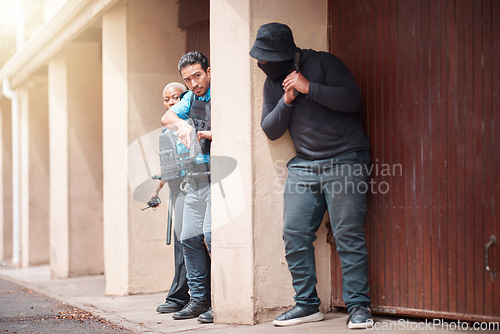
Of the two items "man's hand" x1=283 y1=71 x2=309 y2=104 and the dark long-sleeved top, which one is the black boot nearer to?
the dark long-sleeved top

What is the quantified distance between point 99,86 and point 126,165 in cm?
275

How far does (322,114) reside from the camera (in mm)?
4328

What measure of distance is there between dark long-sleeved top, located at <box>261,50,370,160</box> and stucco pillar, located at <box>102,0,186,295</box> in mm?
2826

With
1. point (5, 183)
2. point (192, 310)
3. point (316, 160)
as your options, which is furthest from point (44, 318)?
point (5, 183)

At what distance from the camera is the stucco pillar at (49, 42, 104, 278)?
9039 mm

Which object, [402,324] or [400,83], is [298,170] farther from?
[402,324]

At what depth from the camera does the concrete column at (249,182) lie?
455 centimetres

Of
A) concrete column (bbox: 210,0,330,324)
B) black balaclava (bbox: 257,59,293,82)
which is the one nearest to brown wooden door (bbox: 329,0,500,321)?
concrete column (bbox: 210,0,330,324)

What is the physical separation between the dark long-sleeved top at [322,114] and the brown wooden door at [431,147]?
0.82ft

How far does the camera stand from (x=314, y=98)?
4203 mm

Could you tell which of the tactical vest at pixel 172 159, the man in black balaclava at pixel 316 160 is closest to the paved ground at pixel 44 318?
the tactical vest at pixel 172 159

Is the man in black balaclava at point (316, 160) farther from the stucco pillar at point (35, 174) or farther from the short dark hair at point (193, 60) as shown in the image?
the stucco pillar at point (35, 174)

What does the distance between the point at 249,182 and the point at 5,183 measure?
1093cm

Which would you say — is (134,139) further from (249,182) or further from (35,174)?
(35,174)
